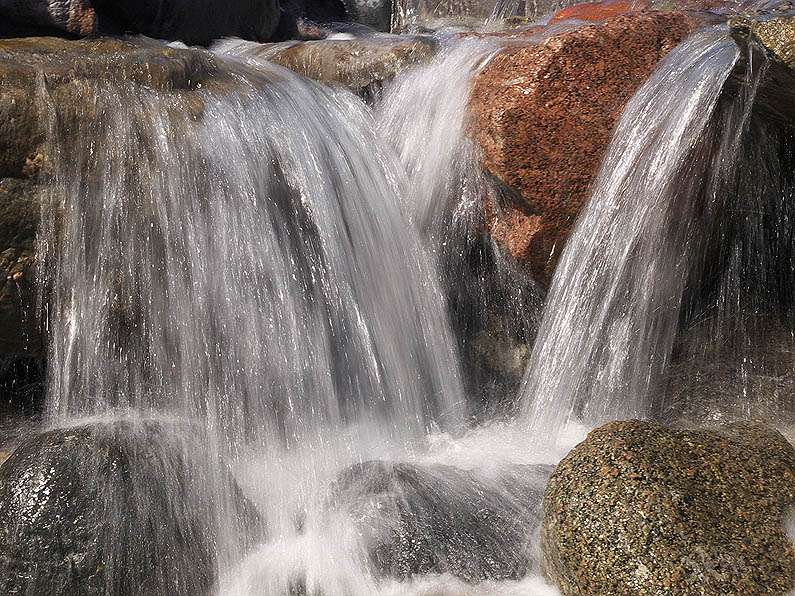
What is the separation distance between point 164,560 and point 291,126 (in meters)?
2.90

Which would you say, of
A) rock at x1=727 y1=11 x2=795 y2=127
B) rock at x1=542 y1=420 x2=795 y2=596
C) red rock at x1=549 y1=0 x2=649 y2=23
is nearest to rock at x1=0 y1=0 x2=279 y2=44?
red rock at x1=549 y1=0 x2=649 y2=23

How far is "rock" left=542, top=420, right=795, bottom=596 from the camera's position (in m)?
2.80

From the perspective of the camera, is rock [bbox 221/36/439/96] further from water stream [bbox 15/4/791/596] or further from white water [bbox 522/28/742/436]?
white water [bbox 522/28/742/436]

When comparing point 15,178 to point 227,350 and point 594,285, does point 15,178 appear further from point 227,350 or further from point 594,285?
point 594,285

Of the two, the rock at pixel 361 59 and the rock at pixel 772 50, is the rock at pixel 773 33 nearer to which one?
the rock at pixel 772 50

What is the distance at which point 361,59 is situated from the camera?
6031mm

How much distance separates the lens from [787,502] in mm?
3119

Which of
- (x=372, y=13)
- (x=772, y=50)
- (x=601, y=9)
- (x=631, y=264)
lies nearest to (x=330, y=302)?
(x=631, y=264)

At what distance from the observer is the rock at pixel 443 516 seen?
3449 mm

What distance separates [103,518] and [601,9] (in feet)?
19.8

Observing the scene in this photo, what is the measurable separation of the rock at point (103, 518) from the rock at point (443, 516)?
0.76 metres

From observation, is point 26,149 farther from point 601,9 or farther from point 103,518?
point 601,9

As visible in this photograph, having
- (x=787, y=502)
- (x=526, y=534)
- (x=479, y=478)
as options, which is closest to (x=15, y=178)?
(x=479, y=478)

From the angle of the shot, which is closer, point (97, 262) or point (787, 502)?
point (787, 502)
